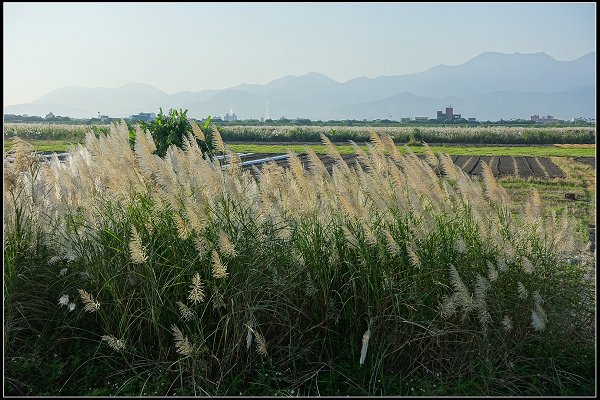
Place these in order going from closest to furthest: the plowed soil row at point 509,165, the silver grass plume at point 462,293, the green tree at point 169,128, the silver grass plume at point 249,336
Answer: the silver grass plume at point 462,293 → the silver grass plume at point 249,336 → the green tree at point 169,128 → the plowed soil row at point 509,165

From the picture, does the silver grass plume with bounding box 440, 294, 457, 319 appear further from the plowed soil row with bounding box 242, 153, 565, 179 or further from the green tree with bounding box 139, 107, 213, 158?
the plowed soil row with bounding box 242, 153, 565, 179

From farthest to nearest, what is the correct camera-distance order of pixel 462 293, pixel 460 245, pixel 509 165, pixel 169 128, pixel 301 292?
pixel 509 165 → pixel 169 128 → pixel 301 292 → pixel 460 245 → pixel 462 293

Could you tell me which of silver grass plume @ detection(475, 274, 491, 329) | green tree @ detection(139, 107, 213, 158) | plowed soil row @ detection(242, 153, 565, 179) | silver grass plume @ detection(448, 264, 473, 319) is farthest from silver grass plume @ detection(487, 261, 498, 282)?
→ plowed soil row @ detection(242, 153, 565, 179)

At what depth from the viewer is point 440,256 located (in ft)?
10.1

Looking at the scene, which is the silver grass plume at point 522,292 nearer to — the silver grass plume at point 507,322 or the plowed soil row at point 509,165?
the silver grass plume at point 507,322

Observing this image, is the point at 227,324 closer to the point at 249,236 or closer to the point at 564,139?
the point at 249,236

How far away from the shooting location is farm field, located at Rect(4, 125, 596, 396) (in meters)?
2.99

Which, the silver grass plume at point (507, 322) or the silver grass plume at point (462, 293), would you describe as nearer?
the silver grass plume at point (462, 293)

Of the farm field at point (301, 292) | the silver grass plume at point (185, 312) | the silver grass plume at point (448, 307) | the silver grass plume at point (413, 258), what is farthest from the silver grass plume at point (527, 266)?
the silver grass plume at point (185, 312)

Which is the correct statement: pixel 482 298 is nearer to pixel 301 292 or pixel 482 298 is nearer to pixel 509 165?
pixel 301 292

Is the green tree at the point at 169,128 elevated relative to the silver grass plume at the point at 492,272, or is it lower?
elevated

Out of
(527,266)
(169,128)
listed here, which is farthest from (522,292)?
(169,128)

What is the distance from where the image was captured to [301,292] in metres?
3.17

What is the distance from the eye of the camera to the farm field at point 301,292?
9.81 ft
